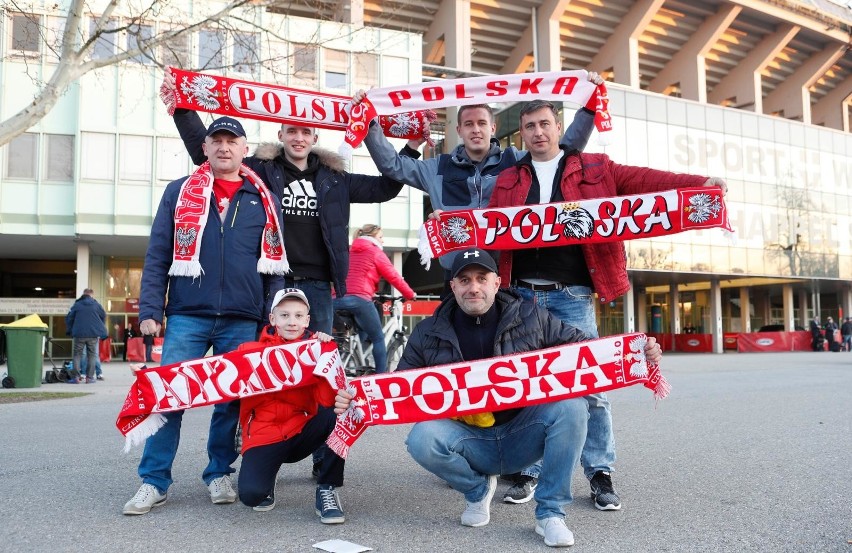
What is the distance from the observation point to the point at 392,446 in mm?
5617

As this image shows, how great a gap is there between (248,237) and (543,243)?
177 centimetres

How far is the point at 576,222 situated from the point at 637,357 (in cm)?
95

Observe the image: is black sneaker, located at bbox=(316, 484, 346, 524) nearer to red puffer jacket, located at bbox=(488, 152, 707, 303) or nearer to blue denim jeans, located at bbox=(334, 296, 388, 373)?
red puffer jacket, located at bbox=(488, 152, 707, 303)

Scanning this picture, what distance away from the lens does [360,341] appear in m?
10.6

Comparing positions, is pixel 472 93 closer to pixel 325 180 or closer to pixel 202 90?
pixel 325 180

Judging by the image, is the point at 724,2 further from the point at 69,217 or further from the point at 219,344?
the point at 219,344

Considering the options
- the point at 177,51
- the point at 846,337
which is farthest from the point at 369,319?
the point at 846,337

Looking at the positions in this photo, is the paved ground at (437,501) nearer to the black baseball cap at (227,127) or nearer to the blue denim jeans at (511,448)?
the blue denim jeans at (511,448)

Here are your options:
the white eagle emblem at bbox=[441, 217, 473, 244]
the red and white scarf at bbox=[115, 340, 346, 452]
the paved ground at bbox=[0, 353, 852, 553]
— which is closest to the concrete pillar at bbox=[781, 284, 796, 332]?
the paved ground at bbox=[0, 353, 852, 553]

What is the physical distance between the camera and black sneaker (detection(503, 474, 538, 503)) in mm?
3879

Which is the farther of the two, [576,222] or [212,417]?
[576,222]

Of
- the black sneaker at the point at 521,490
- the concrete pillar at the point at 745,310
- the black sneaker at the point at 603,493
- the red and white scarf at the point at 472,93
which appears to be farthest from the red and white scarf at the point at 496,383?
the concrete pillar at the point at 745,310

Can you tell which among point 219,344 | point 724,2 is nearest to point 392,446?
point 219,344

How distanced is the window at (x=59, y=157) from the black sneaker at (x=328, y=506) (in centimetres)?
2504
